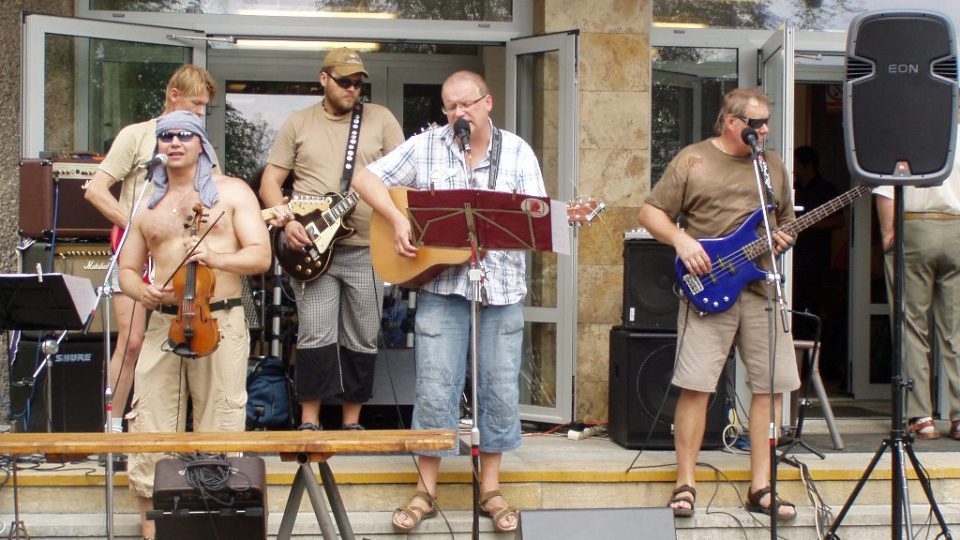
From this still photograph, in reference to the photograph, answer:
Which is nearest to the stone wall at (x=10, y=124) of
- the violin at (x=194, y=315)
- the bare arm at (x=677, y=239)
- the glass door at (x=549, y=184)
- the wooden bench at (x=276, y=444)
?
the violin at (x=194, y=315)

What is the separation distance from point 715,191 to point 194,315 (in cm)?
234

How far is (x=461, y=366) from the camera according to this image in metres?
5.44

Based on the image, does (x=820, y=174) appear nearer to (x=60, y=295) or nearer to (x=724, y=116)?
(x=724, y=116)

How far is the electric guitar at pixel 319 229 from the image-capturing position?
6.14 m

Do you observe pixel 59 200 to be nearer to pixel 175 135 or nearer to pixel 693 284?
pixel 175 135

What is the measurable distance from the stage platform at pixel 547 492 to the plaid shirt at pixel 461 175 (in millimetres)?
934

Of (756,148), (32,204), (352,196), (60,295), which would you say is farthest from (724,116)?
→ (32,204)

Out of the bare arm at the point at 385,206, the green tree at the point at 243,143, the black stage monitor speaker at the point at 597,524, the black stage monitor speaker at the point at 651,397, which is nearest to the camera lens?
the black stage monitor speaker at the point at 597,524

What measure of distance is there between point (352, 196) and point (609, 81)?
71.0 inches

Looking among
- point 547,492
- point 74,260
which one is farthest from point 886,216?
point 74,260

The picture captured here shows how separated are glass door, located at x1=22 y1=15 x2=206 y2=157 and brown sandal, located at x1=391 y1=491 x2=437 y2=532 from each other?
2797mm

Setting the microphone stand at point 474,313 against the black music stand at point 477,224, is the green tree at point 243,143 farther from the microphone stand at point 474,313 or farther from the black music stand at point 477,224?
the black music stand at point 477,224

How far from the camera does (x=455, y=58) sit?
884cm

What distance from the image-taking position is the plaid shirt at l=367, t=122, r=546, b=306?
537 cm
